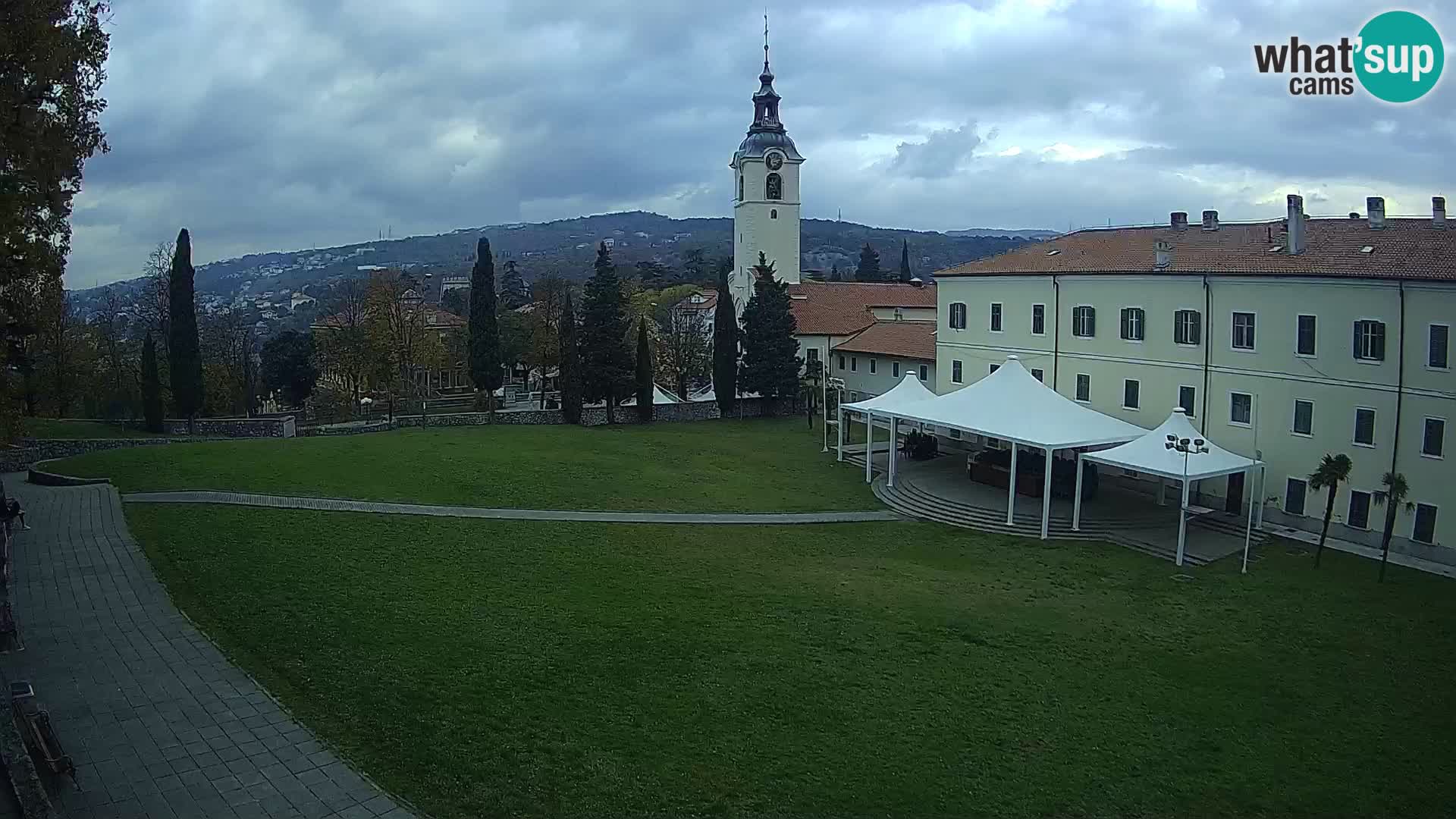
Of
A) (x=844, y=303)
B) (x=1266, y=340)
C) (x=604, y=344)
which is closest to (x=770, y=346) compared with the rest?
(x=604, y=344)

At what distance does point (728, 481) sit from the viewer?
26.9 metres

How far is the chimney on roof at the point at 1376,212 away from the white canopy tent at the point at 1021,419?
286 inches

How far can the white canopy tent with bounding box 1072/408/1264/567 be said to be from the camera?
20.3 metres

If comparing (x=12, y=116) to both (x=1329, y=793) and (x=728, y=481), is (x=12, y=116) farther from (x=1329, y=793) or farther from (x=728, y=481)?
(x=728, y=481)

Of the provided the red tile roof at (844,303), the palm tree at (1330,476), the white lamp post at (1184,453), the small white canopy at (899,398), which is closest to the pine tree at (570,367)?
the small white canopy at (899,398)

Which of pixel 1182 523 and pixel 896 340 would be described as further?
pixel 896 340

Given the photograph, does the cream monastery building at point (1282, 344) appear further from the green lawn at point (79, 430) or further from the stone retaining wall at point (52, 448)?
the green lawn at point (79, 430)

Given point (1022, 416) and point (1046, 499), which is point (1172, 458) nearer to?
point (1046, 499)

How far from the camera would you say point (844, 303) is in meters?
47.5

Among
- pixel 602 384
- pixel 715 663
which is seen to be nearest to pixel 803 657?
pixel 715 663

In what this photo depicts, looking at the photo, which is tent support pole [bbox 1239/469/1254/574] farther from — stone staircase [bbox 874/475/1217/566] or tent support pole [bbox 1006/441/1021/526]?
tent support pole [bbox 1006/441/1021/526]

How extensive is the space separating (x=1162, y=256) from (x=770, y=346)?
1885 centimetres

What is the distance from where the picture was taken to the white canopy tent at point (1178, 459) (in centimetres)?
2027

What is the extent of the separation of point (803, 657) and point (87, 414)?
35.8m
